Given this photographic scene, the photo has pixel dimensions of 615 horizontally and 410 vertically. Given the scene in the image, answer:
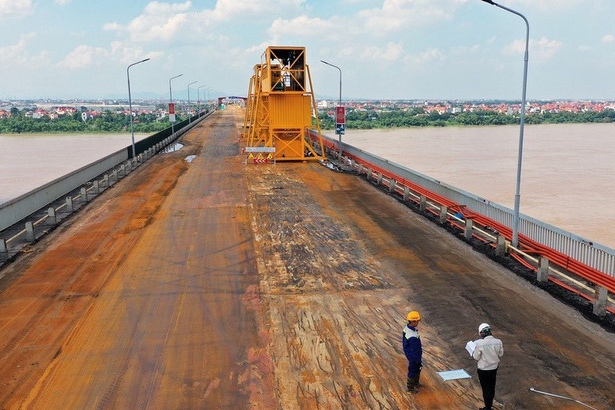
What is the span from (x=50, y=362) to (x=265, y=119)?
30604 mm

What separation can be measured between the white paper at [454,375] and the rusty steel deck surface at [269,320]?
130 mm

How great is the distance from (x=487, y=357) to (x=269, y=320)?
4.68m

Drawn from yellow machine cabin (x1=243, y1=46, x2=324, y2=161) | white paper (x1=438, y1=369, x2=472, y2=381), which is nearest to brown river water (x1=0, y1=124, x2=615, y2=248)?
yellow machine cabin (x1=243, y1=46, x2=324, y2=161)

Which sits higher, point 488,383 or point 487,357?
point 487,357

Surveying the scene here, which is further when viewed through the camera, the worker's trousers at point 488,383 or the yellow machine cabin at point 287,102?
the yellow machine cabin at point 287,102

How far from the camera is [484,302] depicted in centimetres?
1134

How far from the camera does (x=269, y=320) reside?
10.4 metres

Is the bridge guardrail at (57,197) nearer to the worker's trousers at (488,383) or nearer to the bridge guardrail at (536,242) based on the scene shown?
the worker's trousers at (488,383)

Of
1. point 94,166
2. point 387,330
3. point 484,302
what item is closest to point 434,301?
point 484,302

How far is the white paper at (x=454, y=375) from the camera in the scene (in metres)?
8.08

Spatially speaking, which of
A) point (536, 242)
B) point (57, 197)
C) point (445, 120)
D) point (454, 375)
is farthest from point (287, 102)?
point (445, 120)

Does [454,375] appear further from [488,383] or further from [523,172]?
[523,172]

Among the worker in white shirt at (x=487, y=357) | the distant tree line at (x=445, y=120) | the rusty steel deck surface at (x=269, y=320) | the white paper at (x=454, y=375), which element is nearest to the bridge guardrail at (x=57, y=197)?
the rusty steel deck surface at (x=269, y=320)

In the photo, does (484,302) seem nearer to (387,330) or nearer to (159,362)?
(387,330)
